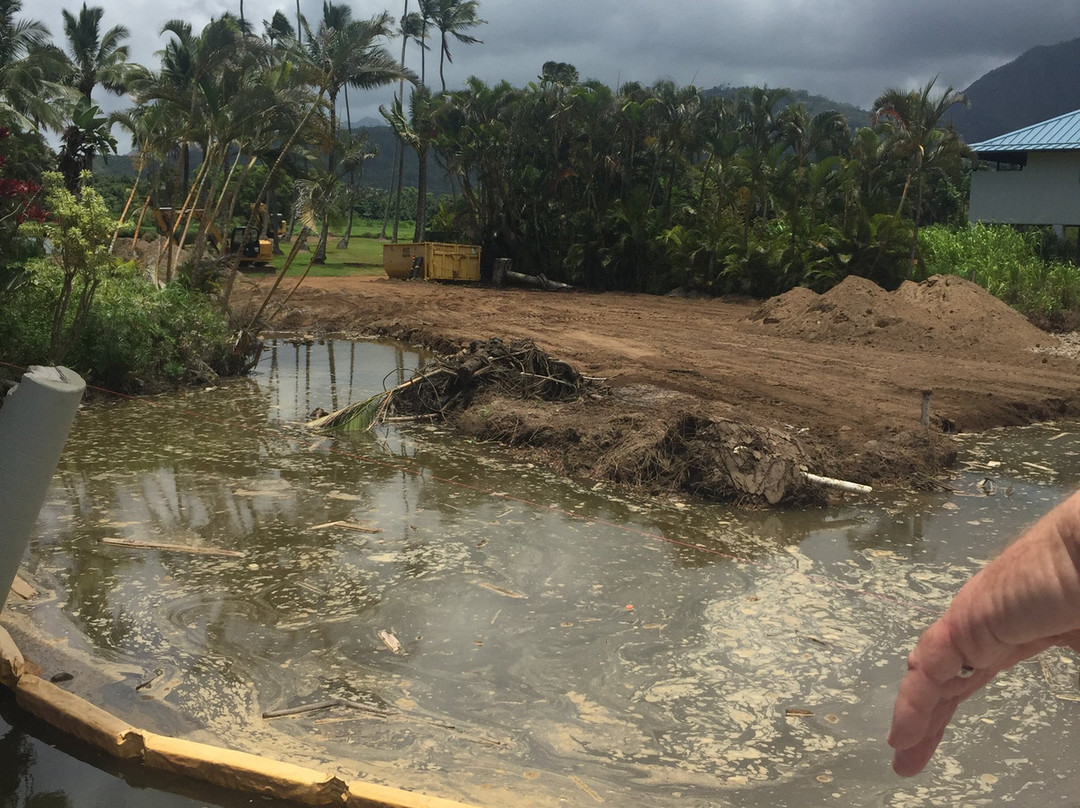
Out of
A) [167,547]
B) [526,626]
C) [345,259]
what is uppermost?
[345,259]

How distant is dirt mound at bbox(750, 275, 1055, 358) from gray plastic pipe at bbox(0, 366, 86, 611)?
17.4m

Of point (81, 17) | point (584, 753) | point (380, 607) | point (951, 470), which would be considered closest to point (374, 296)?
point (951, 470)

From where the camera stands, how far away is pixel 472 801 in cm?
446

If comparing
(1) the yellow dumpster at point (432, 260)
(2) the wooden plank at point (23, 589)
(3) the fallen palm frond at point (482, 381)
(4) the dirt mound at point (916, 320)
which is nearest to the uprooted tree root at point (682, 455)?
(3) the fallen palm frond at point (482, 381)

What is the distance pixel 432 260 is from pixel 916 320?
59.5 feet

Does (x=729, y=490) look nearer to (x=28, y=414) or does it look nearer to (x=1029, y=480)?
(x=1029, y=480)

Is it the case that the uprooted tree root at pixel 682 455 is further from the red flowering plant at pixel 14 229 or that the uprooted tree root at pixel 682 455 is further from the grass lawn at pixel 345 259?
the grass lawn at pixel 345 259

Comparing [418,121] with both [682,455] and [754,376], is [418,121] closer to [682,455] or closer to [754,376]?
[754,376]

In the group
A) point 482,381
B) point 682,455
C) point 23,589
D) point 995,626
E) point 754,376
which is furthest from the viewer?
point 754,376

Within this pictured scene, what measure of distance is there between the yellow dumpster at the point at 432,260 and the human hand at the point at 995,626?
33.7 meters

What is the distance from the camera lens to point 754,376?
15641mm

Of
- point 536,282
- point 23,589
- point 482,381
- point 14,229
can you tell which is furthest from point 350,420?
point 536,282

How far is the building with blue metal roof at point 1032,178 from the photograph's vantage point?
30188mm

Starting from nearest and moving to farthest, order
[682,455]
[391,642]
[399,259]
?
[391,642]
[682,455]
[399,259]
